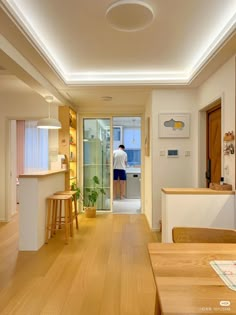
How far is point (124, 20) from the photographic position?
252cm

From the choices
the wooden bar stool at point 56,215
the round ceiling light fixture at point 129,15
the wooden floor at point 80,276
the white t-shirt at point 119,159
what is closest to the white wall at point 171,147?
the wooden floor at point 80,276

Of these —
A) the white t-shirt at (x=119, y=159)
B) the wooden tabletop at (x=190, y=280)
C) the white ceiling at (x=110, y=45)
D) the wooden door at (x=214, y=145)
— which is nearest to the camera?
the wooden tabletop at (x=190, y=280)

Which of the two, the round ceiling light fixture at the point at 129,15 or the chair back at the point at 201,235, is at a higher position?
the round ceiling light fixture at the point at 129,15

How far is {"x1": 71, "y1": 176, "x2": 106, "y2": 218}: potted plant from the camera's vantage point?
19.1ft

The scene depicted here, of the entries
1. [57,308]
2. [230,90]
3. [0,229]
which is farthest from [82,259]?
[230,90]

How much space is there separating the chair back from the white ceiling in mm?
1864

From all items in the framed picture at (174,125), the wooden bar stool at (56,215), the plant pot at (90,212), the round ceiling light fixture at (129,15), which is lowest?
the plant pot at (90,212)

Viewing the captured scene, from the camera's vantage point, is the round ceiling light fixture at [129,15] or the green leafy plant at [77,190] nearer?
the round ceiling light fixture at [129,15]

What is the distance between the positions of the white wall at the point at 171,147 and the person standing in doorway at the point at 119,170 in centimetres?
323

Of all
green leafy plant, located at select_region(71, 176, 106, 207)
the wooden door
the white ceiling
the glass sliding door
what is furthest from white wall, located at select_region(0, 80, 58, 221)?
the wooden door

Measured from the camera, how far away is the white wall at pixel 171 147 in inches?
182

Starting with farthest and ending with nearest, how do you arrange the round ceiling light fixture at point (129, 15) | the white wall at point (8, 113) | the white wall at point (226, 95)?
the white wall at point (8, 113)
the white wall at point (226, 95)
the round ceiling light fixture at point (129, 15)

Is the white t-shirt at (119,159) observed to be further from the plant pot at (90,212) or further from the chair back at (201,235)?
the chair back at (201,235)

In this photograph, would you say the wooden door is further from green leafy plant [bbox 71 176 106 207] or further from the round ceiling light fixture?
green leafy plant [bbox 71 176 106 207]
